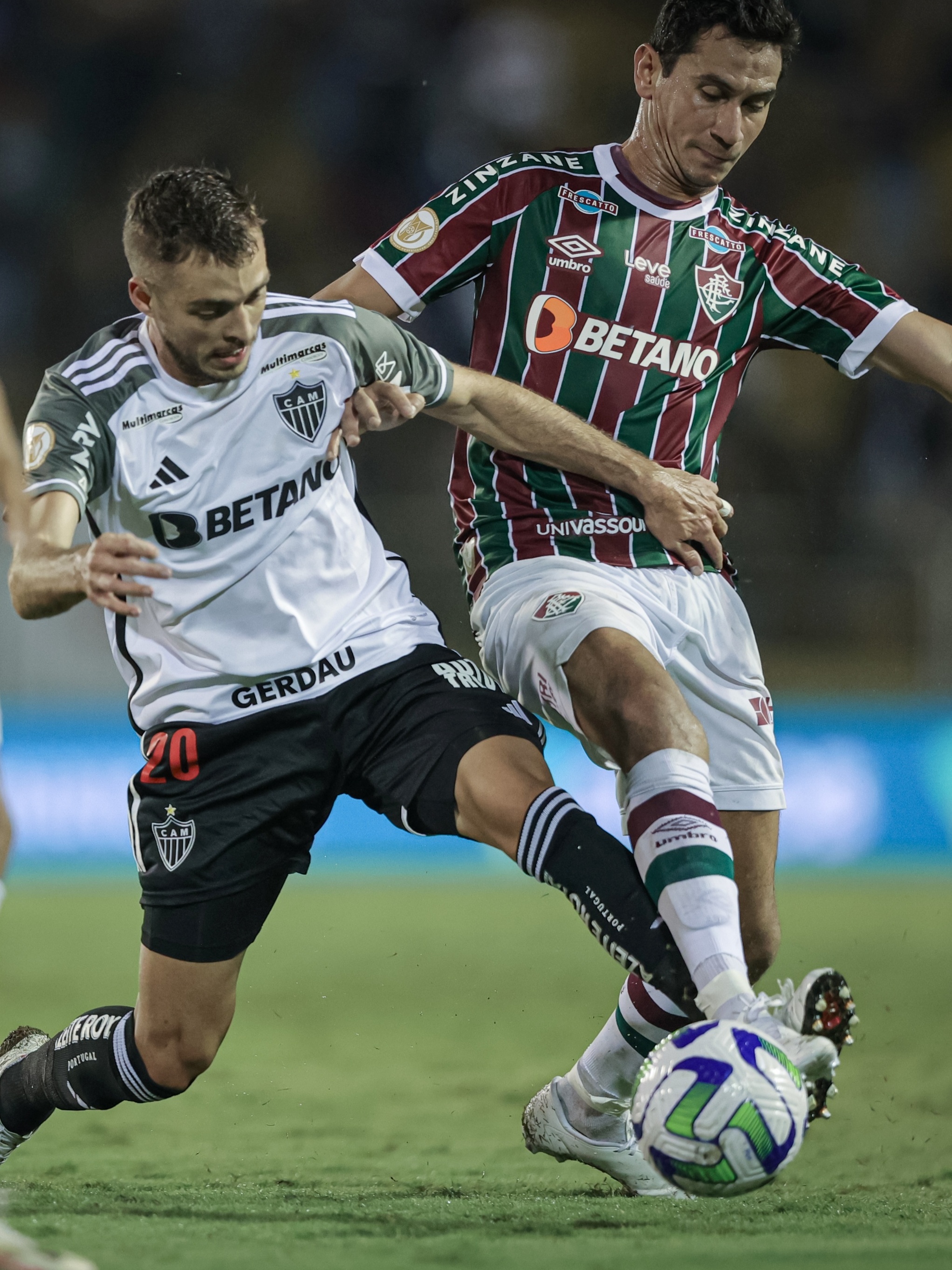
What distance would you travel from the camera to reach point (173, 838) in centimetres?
371

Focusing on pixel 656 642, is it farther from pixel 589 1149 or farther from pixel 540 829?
pixel 589 1149

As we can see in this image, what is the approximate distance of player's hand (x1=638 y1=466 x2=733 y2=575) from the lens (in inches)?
153

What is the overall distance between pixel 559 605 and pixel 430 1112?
6.71ft

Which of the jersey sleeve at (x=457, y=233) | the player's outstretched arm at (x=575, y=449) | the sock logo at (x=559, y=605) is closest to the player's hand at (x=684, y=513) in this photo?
the player's outstretched arm at (x=575, y=449)

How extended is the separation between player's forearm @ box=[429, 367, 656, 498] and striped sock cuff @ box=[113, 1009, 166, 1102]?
172cm

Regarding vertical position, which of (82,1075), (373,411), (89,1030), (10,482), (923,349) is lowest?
(82,1075)

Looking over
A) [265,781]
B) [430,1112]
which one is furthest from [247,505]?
[430,1112]

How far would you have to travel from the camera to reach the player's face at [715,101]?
3.90 m

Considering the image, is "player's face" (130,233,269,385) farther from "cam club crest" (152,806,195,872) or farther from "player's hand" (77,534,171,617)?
"cam club crest" (152,806,195,872)

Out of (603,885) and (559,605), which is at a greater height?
(559,605)

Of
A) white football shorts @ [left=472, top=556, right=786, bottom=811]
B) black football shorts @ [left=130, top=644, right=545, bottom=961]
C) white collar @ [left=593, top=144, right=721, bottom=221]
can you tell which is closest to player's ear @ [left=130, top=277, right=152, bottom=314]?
black football shorts @ [left=130, top=644, right=545, bottom=961]

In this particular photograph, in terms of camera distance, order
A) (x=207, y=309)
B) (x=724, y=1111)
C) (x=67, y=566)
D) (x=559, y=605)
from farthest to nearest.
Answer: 1. (x=559, y=605)
2. (x=207, y=309)
3. (x=67, y=566)
4. (x=724, y=1111)

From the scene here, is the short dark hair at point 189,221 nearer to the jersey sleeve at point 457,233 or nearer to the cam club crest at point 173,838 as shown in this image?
the jersey sleeve at point 457,233

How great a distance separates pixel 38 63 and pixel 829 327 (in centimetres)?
966
